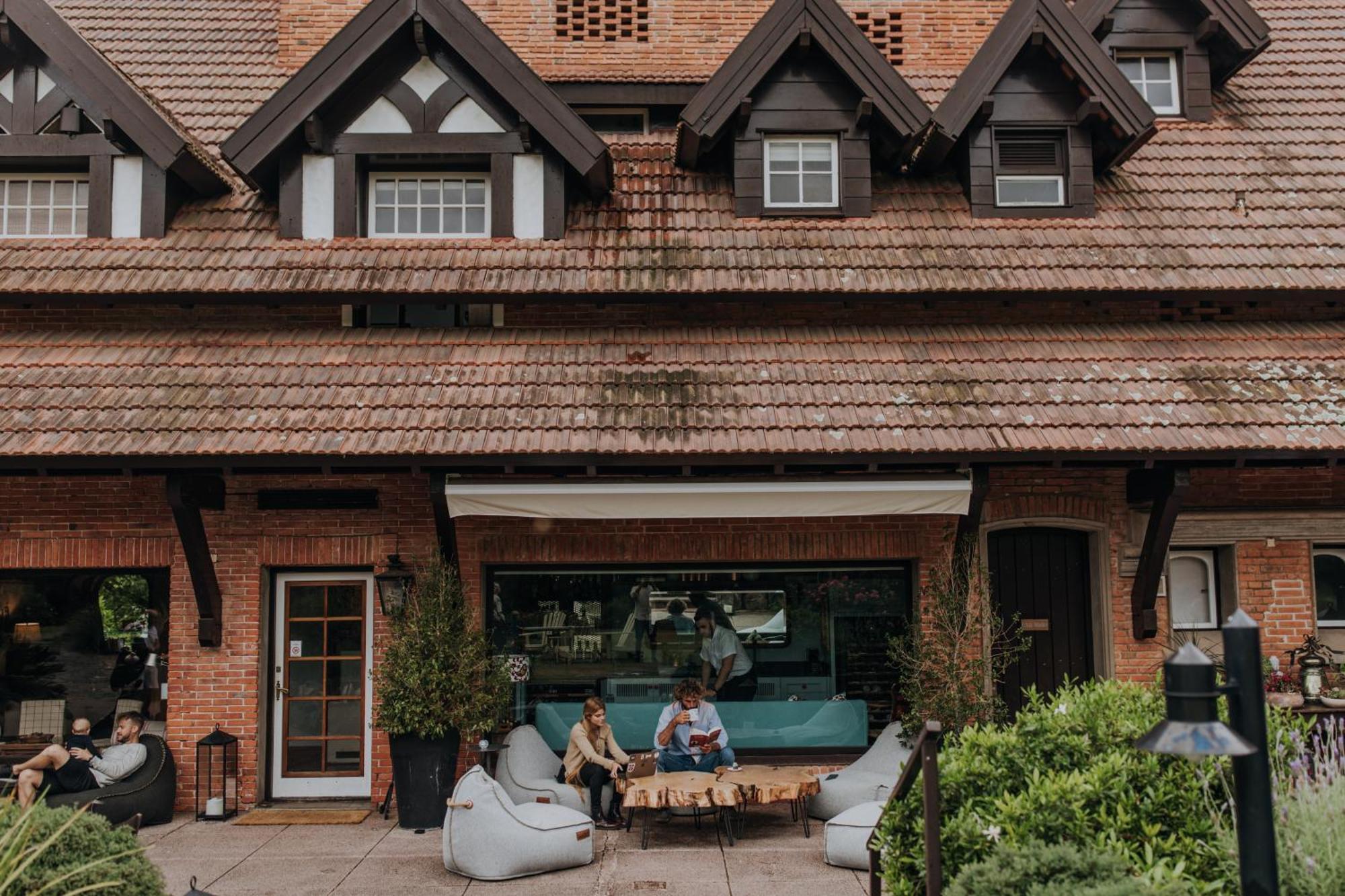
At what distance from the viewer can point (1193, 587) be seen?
10.6 m

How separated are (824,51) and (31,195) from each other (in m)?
8.01

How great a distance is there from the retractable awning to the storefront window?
159 centimetres

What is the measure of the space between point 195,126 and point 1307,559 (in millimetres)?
12115

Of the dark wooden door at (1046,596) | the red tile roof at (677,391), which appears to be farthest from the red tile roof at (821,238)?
the dark wooden door at (1046,596)

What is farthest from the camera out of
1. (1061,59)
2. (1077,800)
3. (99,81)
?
(1061,59)

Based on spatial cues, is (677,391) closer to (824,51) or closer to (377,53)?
(824,51)

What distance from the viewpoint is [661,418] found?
30.0 feet

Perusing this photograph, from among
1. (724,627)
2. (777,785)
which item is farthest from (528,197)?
(777,785)

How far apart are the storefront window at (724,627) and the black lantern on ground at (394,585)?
0.94 m

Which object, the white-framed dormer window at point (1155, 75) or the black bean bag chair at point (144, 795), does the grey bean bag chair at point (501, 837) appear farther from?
the white-framed dormer window at point (1155, 75)

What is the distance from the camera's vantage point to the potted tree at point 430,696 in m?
9.25

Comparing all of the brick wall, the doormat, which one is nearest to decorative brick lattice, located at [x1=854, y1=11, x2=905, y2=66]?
the brick wall

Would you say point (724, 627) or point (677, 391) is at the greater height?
point (677, 391)

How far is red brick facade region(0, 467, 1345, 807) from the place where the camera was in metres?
10.0
